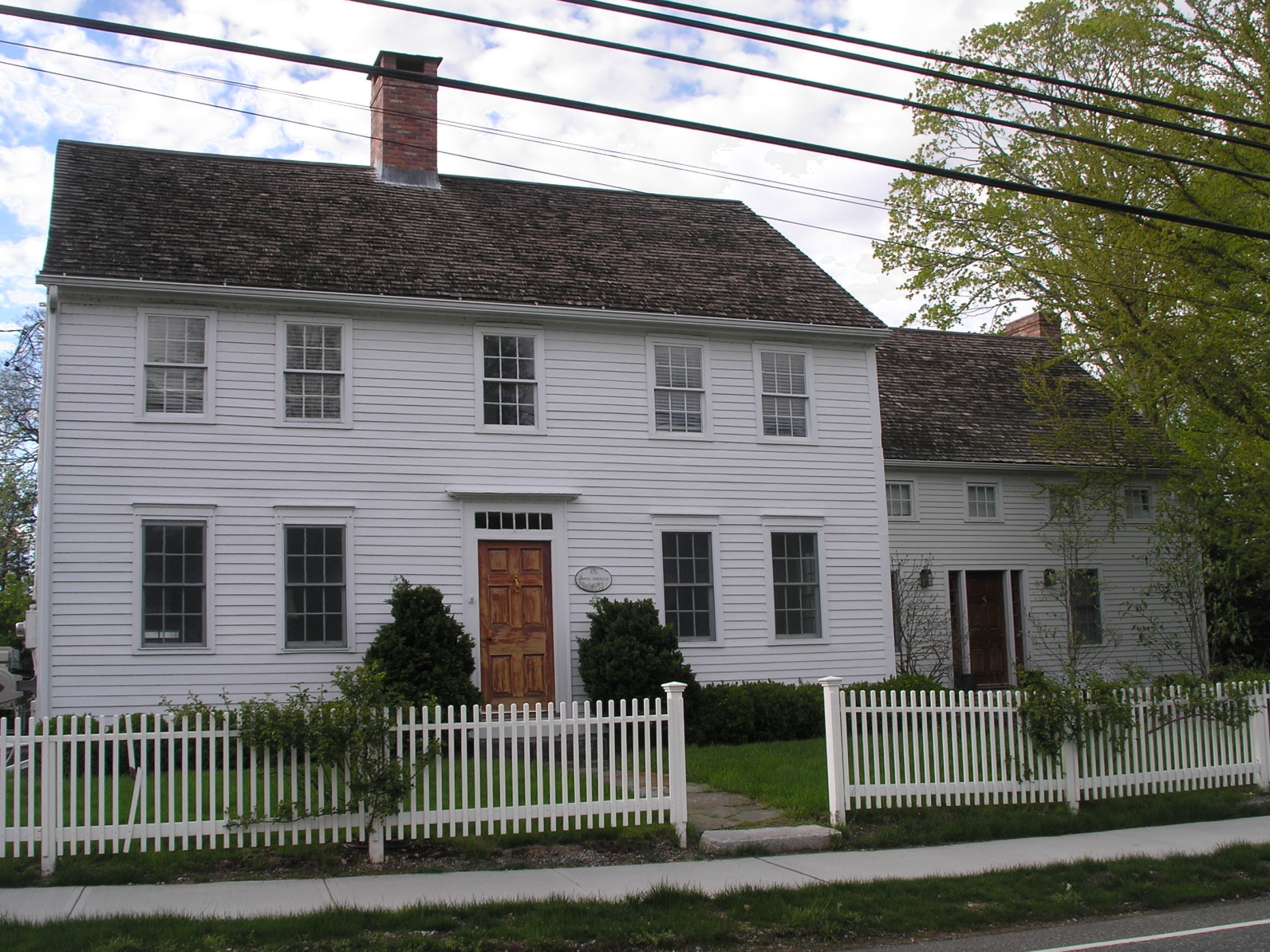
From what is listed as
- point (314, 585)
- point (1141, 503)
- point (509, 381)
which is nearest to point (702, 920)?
point (314, 585)

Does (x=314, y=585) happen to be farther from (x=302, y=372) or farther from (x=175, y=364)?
(x=175, y=364)

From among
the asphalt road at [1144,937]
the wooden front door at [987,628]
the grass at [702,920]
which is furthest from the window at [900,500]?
the asphalt road at [1144,937]

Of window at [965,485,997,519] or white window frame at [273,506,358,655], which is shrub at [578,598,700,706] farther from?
window at [965,485,997,519]

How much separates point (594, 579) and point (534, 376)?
9.93 feet

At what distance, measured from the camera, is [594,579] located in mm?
16375

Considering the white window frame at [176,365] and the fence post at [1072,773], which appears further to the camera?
the white window frame at [176,365]

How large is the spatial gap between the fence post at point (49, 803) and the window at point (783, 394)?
455 inches

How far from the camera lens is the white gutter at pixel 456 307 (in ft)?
47.9

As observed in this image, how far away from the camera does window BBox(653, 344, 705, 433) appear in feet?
56.8

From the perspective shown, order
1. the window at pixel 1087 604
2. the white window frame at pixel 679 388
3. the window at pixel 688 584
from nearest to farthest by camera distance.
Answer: the window at pixel 688 584 → the white window frame at pixel 679 388 → the window at pixel 1087 604

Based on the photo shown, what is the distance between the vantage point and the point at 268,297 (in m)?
15.3

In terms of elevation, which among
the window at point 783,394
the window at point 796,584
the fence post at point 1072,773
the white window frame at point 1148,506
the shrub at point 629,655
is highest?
the window at point 783,394

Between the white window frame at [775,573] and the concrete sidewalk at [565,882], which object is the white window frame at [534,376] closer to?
the white window frame at [775,573]

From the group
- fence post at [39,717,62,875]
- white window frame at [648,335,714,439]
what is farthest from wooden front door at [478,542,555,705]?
fence post at [39,717,62,875]
